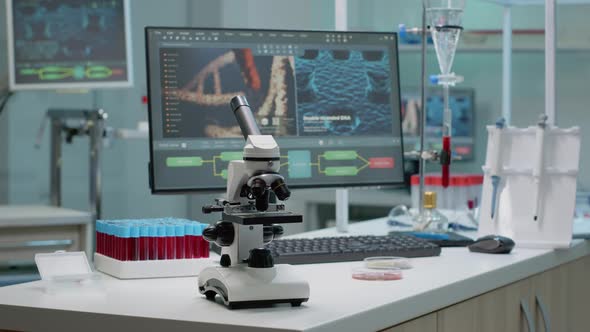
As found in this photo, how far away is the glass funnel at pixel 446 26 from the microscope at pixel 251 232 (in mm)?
912

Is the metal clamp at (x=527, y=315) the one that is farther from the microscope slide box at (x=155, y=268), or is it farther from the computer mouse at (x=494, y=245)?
the microscope slide box at (x=155, y=268)

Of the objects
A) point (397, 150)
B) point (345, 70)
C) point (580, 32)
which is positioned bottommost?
point (397, 150)

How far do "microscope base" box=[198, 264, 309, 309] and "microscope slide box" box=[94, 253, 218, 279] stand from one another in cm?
23

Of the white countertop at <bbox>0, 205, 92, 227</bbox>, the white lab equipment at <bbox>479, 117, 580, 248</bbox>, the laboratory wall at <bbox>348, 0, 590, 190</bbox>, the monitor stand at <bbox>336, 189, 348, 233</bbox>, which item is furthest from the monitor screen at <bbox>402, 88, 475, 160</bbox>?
the white lab equipment at <bbox>479, 117, 580, 248</bbox>

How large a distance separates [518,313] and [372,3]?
3.00 metres

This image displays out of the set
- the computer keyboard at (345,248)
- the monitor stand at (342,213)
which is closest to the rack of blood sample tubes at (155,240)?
the computer keyboard at (345,248)

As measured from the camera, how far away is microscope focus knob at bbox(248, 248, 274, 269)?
123cm

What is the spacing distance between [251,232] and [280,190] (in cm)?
11

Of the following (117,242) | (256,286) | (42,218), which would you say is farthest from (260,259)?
(42,218)

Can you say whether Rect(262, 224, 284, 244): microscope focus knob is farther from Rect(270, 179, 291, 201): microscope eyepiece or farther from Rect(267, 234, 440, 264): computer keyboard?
Rect(267, 234, 440, 264): computer keyboard

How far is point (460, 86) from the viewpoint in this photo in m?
5.00

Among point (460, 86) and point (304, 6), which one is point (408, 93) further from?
point (304, 6)

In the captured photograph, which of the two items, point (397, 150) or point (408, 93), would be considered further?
point (408, 93)

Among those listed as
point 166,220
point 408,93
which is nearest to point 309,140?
point 166,220
